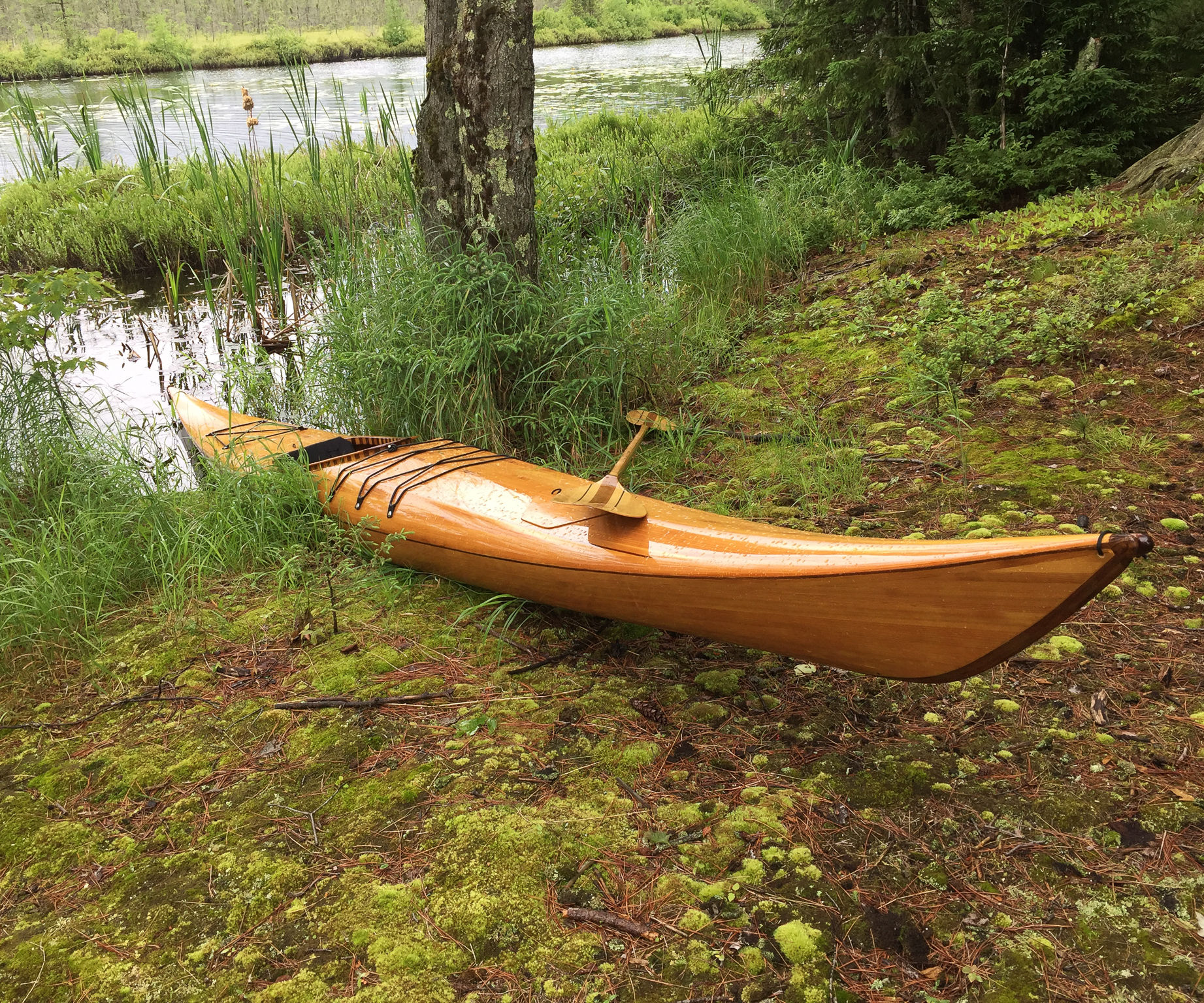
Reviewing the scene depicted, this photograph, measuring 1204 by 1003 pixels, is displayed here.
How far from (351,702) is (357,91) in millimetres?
14438

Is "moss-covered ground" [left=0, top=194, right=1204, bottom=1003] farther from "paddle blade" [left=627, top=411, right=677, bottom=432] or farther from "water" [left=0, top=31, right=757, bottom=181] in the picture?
"water" [left=0, top=31, right=757, bottom=181]

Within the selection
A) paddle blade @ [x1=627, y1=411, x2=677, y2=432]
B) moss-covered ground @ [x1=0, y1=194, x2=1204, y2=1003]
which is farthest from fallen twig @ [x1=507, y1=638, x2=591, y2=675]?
paddle blade @ [x1=627, y1=411, x2=677, y2=432]

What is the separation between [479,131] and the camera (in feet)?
11.8

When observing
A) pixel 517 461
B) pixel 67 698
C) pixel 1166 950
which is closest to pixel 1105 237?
pixel 517 461

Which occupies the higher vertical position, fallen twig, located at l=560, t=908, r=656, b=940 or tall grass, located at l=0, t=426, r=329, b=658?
tall grass, located at l=0, t=426, r=329, b=658

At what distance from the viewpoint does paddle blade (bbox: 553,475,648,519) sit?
2.21m

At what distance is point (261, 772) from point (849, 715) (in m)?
1.50

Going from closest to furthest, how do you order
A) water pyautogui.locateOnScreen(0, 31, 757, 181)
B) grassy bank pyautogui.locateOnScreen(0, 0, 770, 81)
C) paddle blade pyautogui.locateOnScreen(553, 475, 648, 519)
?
paddle blade pyautogui.locateOnScreen(553, 475, 648, 519), water pyautogui.locateOnScreen(0, 31, 757, 181), grassy bank pyautogui.locateOnScreen(0, 0, 770, 81)

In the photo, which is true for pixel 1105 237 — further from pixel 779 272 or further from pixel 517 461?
pixel 517 461

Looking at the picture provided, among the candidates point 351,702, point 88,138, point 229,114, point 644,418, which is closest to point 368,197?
point 88,138

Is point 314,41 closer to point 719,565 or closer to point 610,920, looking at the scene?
point 719,565

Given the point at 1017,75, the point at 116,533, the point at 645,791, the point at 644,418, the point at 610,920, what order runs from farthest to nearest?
the point at 1017,75
the point at 116,533
the point at 644,418
the point at 645,791
the point at 610,920

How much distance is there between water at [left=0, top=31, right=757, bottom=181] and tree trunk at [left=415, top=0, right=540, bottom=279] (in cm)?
342

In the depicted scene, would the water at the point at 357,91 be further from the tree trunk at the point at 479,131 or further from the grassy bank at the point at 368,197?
the tree trunk at the point at 479,131
